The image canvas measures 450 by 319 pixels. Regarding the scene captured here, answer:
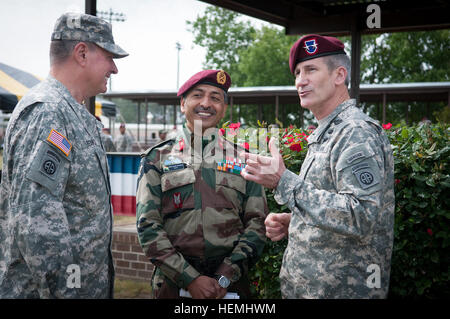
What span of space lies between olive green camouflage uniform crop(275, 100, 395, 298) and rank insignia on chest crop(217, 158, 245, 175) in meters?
0.52

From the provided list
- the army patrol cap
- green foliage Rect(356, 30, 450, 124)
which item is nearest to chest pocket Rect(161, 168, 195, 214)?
the army patrol cap

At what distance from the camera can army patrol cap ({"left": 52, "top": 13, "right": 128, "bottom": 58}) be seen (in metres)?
2.05

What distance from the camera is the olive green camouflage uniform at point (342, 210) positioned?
1745 mm

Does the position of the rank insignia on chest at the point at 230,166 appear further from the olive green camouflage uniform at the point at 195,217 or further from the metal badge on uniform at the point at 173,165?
the metal badge on uniform at the point at 173,165

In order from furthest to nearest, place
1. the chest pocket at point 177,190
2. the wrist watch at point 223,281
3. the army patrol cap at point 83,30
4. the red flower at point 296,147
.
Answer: the red flower at point 296,147 < the chest pocket at point 177,190 < the wrist watch at point 223,281 < the army patrol cap at point 83,30

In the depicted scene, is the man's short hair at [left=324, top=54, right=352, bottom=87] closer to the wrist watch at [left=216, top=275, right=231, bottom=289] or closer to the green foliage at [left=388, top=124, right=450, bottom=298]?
the green foliage at [left=388, top=124, right=450, bottom=298]

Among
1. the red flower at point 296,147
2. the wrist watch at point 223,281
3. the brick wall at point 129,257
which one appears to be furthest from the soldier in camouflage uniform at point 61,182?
the brick wall at point 129,257

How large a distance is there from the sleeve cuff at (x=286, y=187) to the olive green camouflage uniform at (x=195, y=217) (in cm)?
65

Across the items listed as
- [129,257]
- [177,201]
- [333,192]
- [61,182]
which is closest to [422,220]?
[333,192]

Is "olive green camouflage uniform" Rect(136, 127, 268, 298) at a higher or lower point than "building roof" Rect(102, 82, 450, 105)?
lower

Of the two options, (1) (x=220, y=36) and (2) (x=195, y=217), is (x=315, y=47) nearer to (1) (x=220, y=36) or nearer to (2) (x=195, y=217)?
(2) (x=195, y=217)

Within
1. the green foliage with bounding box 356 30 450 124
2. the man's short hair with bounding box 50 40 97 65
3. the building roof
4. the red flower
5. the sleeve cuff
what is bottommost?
the sleeve cuff
